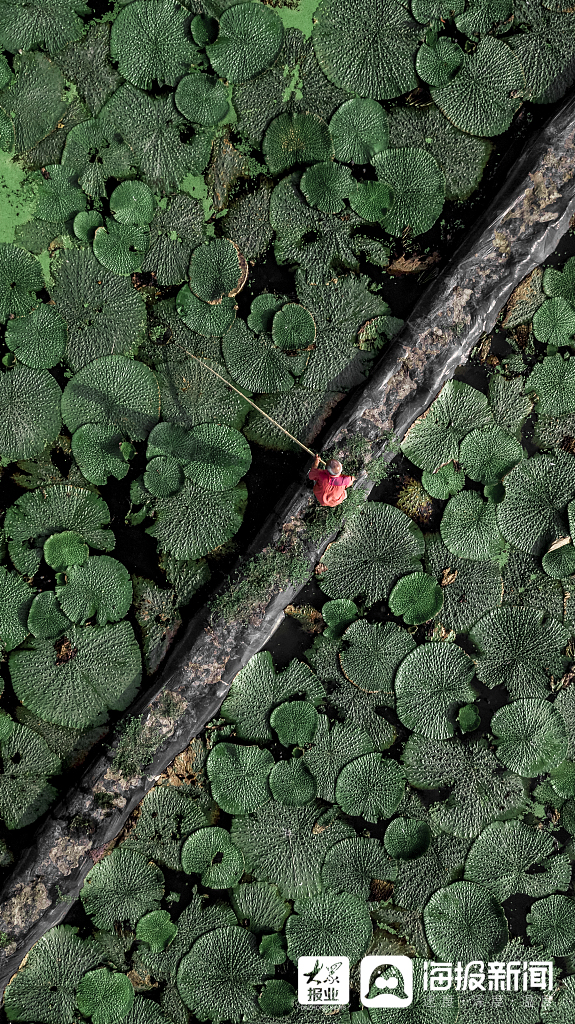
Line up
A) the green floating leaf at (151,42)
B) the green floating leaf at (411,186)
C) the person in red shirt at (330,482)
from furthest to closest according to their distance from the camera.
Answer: the green floating leaf at (411,186)
the green floating leaf at (151,42)
the person in red shirt at (330,482)

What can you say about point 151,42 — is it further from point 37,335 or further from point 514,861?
point 514,861

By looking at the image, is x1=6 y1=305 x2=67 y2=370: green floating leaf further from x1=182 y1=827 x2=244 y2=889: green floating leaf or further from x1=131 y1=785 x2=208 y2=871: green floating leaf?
x1=182 y1=827 x2=244 y2=889: green floating leaf

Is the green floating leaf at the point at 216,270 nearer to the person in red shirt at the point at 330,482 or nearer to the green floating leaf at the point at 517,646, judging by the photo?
the person in red shirt at the point at 330,482

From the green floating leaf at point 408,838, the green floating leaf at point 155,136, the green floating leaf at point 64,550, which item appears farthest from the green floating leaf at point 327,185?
the green floating leaf at point 408,838

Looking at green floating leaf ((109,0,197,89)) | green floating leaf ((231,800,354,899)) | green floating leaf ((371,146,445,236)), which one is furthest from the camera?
green floating leaf ((231,800,354,899))

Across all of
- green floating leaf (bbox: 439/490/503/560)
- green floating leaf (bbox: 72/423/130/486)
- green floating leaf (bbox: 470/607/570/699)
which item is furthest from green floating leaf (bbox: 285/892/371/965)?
green floating leaf (bbox: 72/423/130/486)

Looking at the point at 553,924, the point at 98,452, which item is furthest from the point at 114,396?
the point at 553,924
